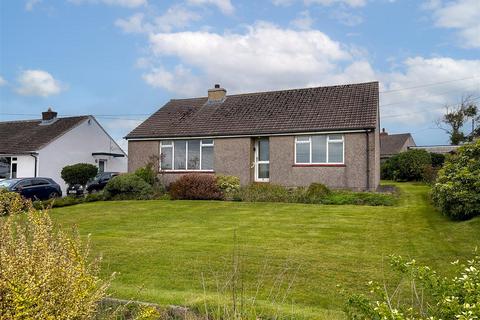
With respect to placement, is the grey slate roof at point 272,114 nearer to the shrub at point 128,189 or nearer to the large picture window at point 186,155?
the large picture window at point 186,155

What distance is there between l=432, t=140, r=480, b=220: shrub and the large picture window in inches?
498

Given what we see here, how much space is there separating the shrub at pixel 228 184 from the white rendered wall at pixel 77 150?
16809mm

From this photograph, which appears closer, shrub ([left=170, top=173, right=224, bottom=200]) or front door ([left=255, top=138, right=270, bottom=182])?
shrub ([left=170, top=173, right=224, bottom=200])

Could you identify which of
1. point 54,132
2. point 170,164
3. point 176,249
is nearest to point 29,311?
point 176,249

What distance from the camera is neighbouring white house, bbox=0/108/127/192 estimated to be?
31.4 m

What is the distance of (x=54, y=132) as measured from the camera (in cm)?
3350

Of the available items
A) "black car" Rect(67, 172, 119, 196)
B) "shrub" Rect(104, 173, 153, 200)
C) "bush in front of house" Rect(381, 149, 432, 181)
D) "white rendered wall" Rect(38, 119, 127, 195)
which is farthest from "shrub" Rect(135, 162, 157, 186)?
"bush in front of house" Rect(381, 149, 432, 181)

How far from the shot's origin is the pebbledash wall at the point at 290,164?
19.7 meters

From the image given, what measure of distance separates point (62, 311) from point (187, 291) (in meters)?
3.01

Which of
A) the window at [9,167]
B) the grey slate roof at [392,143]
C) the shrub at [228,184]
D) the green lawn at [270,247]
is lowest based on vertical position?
the green lawn at [270,247]

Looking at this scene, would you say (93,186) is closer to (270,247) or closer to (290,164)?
(290,164)

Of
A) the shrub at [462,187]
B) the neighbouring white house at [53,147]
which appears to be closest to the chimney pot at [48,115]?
the neighbouring white house at [53,147]

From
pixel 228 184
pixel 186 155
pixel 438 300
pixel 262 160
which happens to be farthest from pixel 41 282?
pixel 186 155

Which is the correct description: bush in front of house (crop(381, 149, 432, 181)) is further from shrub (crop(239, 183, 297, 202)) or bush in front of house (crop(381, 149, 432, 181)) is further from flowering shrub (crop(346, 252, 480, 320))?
flowering shrub (crop(346, 252, 480, 320))
